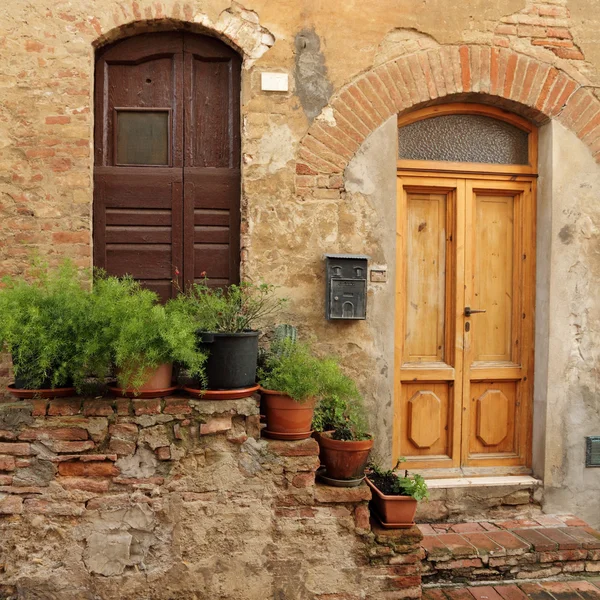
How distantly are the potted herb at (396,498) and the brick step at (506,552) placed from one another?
0.46 meters

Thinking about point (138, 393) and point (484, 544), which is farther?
point (484, 544)

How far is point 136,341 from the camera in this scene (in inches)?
116

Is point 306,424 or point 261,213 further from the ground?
point 261,213

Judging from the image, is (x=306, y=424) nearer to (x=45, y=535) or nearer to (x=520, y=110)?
(x=45, y=535)

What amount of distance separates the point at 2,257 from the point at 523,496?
423 centimetres

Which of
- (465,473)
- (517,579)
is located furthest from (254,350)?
(517,579)

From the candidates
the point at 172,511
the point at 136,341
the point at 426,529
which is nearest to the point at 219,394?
the point at 136,341

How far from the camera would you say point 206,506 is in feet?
10.4

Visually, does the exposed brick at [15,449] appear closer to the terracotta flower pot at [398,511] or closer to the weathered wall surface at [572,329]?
the terracotta flower pot at [398,511]

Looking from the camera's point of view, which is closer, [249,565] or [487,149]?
[249,565]

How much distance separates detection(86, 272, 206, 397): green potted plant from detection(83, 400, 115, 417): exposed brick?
0.33ft

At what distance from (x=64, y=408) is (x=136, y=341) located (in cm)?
61

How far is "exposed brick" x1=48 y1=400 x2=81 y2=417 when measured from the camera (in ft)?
10.1

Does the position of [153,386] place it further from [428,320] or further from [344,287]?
[428,320]
